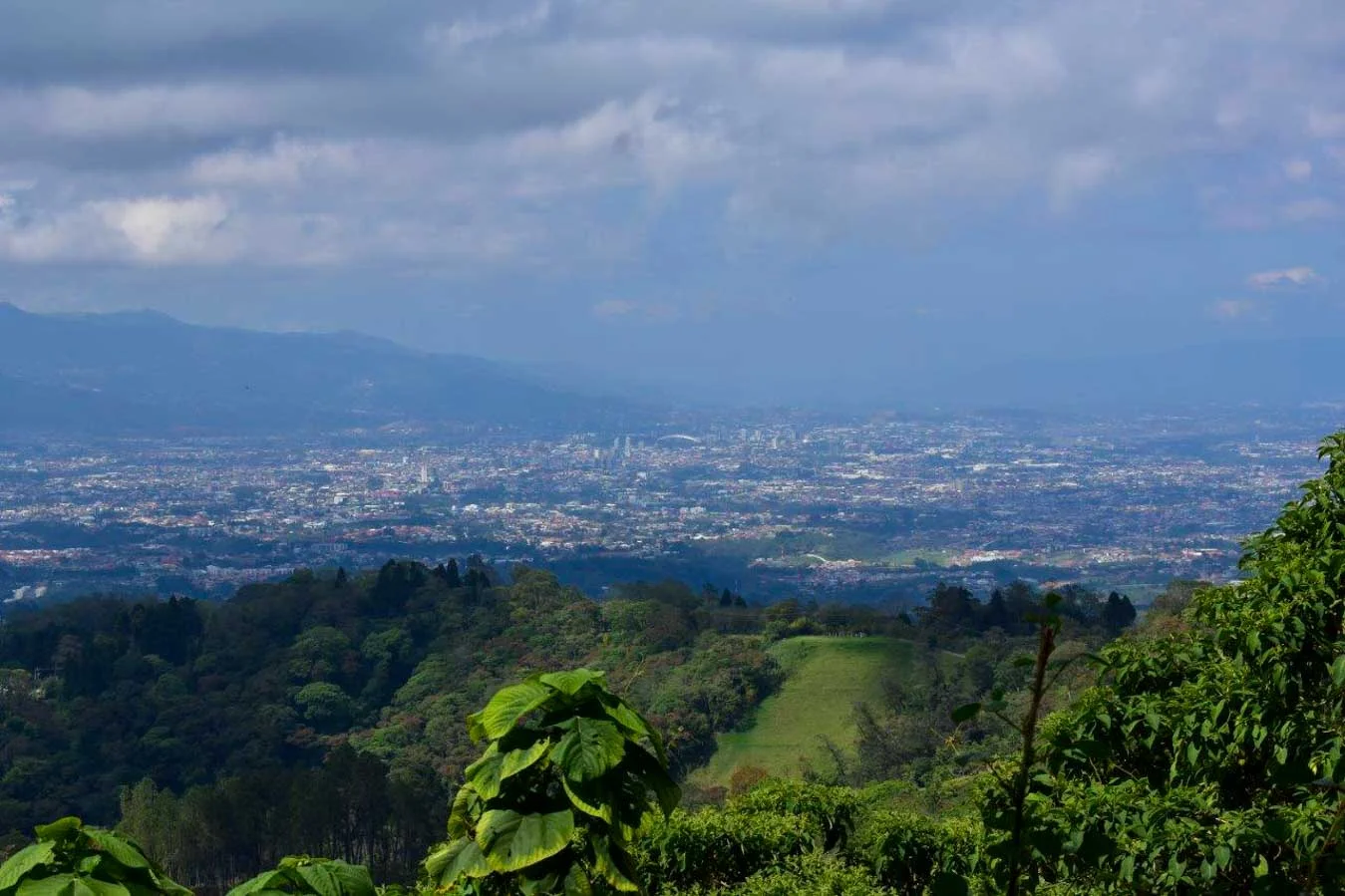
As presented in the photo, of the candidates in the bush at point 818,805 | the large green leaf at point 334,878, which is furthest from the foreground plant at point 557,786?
the bush at point 818,805

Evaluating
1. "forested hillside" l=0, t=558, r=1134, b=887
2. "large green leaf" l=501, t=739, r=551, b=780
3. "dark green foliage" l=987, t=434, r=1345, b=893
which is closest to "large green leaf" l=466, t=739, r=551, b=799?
"large green leaf" l=501, t=739, r=551, b=780

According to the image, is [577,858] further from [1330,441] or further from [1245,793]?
[1330,441]

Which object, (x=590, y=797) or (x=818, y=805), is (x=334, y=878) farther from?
(x=818, y=805)

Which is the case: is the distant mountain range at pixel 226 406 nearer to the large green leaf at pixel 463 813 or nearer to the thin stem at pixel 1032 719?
the large green leaf at pixel 463 813

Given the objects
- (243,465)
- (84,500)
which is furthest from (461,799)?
(243,465)

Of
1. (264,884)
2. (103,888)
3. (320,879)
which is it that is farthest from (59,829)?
(320,879)

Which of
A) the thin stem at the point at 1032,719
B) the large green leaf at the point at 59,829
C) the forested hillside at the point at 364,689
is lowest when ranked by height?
the forested hillside at the point at 364,689
